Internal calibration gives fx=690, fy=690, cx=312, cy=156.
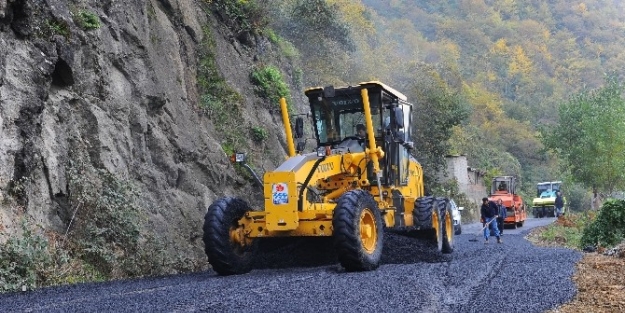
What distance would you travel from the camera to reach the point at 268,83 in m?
21.7

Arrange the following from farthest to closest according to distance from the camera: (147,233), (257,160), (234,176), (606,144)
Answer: (606,144), (257,160), (234,176), (147,233)

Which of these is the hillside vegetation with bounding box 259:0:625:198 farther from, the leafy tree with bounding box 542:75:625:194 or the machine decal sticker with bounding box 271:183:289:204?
the machine decal sticker with bounding box 271:183:289:204

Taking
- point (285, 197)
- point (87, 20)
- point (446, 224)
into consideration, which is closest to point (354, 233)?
point (285, 197)

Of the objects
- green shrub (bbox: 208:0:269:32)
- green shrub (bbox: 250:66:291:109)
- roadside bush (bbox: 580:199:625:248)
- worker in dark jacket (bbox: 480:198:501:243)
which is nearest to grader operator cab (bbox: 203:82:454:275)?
roadside bush (bbox: 580:199:625:248)

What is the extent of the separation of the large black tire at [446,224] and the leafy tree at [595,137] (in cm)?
2633

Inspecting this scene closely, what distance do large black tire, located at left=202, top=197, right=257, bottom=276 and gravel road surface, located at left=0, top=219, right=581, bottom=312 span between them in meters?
0.41

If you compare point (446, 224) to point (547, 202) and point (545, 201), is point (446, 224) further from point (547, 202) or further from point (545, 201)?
point (545, 201)

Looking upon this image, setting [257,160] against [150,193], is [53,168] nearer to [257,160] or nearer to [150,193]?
[150,193]

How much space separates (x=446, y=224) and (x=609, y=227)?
15.4ft

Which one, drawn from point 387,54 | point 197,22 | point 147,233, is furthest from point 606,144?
point 387,54

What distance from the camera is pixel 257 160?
759 inches

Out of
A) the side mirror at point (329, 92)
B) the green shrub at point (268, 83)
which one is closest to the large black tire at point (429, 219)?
the side mirror at point (329, 92)

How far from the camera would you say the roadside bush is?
17062 mm

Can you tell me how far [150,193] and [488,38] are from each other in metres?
122
